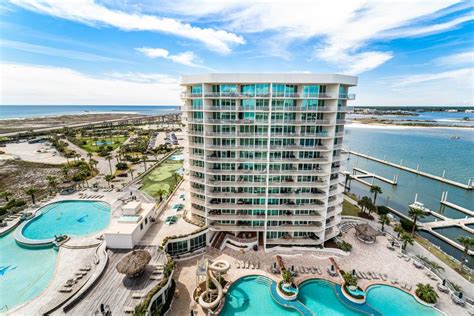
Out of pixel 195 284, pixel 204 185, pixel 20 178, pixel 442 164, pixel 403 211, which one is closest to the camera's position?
pixel 195 284

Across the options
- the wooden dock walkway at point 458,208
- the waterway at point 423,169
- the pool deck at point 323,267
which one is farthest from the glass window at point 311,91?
the wooden dock walkway at point 458,208

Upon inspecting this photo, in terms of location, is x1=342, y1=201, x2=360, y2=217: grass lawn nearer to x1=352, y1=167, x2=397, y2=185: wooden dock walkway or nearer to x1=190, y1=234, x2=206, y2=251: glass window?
x1=352, y1=167, x2=397, y2=185: wooden dock walkway

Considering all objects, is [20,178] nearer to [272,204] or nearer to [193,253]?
[193,253]

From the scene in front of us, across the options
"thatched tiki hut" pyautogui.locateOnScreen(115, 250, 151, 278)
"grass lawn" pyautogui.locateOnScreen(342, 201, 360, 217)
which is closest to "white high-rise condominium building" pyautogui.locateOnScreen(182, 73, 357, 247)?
"grass lawn" pyautogui.locateOnScreen(342, 201, 360, 217)

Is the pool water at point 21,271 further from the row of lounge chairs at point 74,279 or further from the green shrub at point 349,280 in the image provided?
the green shrub at point 349,280

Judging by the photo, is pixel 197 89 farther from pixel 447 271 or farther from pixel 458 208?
pixel 458 208

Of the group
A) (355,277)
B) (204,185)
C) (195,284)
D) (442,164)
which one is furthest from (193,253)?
(442,164)
